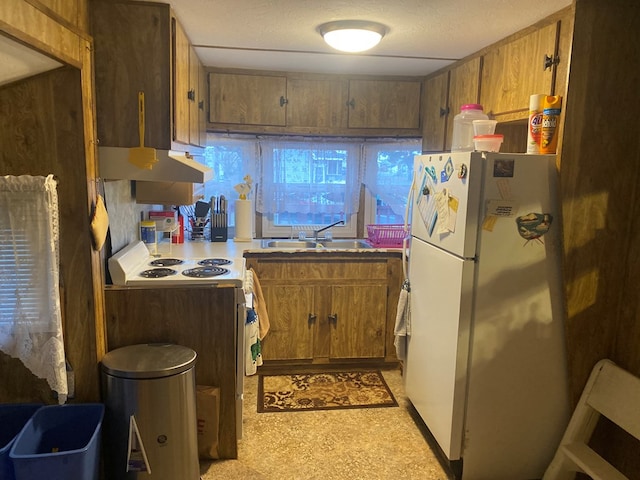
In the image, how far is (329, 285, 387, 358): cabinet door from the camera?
3.35 metres

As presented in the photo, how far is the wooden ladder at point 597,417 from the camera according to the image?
77.2 inches

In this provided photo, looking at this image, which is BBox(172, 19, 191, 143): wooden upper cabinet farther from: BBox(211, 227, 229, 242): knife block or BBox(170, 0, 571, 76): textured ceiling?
BBox(211, 227, 229, 242): knife block

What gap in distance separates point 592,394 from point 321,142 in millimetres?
2575

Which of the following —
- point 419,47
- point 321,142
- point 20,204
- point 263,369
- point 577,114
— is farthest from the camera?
point 321,142

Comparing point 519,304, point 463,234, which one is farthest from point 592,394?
point 463,234

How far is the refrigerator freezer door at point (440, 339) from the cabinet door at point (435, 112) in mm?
1017

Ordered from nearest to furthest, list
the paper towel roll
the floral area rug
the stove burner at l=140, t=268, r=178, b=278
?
the stove burner at l=140, t=268, r=178, b=278 → the floral area rug → the paper towel roll

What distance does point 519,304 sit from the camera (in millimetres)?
2131

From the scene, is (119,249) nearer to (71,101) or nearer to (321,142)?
(71,101)

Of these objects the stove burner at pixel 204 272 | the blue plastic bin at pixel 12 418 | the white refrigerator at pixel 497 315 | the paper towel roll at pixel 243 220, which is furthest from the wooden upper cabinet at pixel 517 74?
the blue plastic bin at pixel 12 418

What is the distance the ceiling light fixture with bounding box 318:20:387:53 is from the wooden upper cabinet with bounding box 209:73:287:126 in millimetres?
1011

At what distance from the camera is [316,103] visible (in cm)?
350

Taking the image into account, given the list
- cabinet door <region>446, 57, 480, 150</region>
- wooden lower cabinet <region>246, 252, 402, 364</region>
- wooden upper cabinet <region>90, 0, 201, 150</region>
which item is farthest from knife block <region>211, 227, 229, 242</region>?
cabinet door <region>446, 57, 480, 150</region>

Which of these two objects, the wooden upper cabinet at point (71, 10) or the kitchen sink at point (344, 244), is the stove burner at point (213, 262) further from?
the wooden upper cabinet at point (71, 10)
